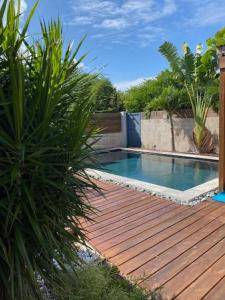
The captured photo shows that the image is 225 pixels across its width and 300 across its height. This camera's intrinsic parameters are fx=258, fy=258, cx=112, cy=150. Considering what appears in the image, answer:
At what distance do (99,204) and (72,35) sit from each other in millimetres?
3396

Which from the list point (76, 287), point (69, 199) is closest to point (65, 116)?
point (69, 199)

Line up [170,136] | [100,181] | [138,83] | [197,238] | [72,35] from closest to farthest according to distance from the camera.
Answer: [72,35] → [197,238] → [100,181] → [170,136] → [138,83]

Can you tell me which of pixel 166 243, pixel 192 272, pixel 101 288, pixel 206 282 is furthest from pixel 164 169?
pixel 101 288

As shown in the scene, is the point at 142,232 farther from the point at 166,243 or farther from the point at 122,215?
the point at 122,215

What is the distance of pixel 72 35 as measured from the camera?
71.8 inches

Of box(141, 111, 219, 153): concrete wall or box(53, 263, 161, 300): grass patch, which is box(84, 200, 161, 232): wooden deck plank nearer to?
box(53, 263, 161, 300): grass patch

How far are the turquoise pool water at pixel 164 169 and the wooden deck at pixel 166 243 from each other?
100 inches

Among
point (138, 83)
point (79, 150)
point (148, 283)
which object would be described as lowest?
point (148, 283)

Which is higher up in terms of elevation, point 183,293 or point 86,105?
point 86,105

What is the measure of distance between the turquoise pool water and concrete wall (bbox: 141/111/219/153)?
42.4 inches

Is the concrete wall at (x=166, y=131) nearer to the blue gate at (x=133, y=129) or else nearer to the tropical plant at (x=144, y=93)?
the blue gate at (x=133, y=129)

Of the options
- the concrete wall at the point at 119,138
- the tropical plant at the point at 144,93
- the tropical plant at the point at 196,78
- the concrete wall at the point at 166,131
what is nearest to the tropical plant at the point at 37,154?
the tropical plant at the point at 196,78

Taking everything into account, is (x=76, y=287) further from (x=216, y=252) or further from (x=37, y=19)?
(x=37, y=19)

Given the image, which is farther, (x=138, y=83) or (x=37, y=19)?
(x=138, y=83)
